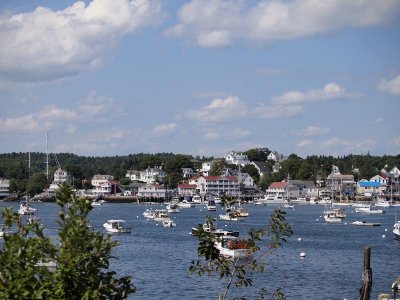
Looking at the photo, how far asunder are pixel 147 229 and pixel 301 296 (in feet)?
193

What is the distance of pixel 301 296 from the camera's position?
4288 centimetres

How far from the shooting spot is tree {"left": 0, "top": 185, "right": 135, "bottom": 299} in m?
11.6

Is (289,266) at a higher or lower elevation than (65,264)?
lower

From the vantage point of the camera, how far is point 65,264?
11867 mm

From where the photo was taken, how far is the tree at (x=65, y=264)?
11.6 meters

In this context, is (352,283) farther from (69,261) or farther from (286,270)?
(69,261)

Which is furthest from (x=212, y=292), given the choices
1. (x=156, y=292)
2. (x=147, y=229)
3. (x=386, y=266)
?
(x=147, y=229)

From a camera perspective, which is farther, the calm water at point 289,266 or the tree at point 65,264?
the calm water at point 289,266

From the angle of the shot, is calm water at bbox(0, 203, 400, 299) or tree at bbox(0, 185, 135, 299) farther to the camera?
calm water at bbox(0, 203, 400, 299)

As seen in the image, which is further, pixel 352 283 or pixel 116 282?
pixel 352 283

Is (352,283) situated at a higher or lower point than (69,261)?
lower

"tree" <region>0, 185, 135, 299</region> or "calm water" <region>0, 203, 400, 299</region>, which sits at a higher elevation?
"tree" <region>0, 185, 135, 299</region>

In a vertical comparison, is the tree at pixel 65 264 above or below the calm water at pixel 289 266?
above

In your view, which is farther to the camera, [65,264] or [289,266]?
[289,266]
